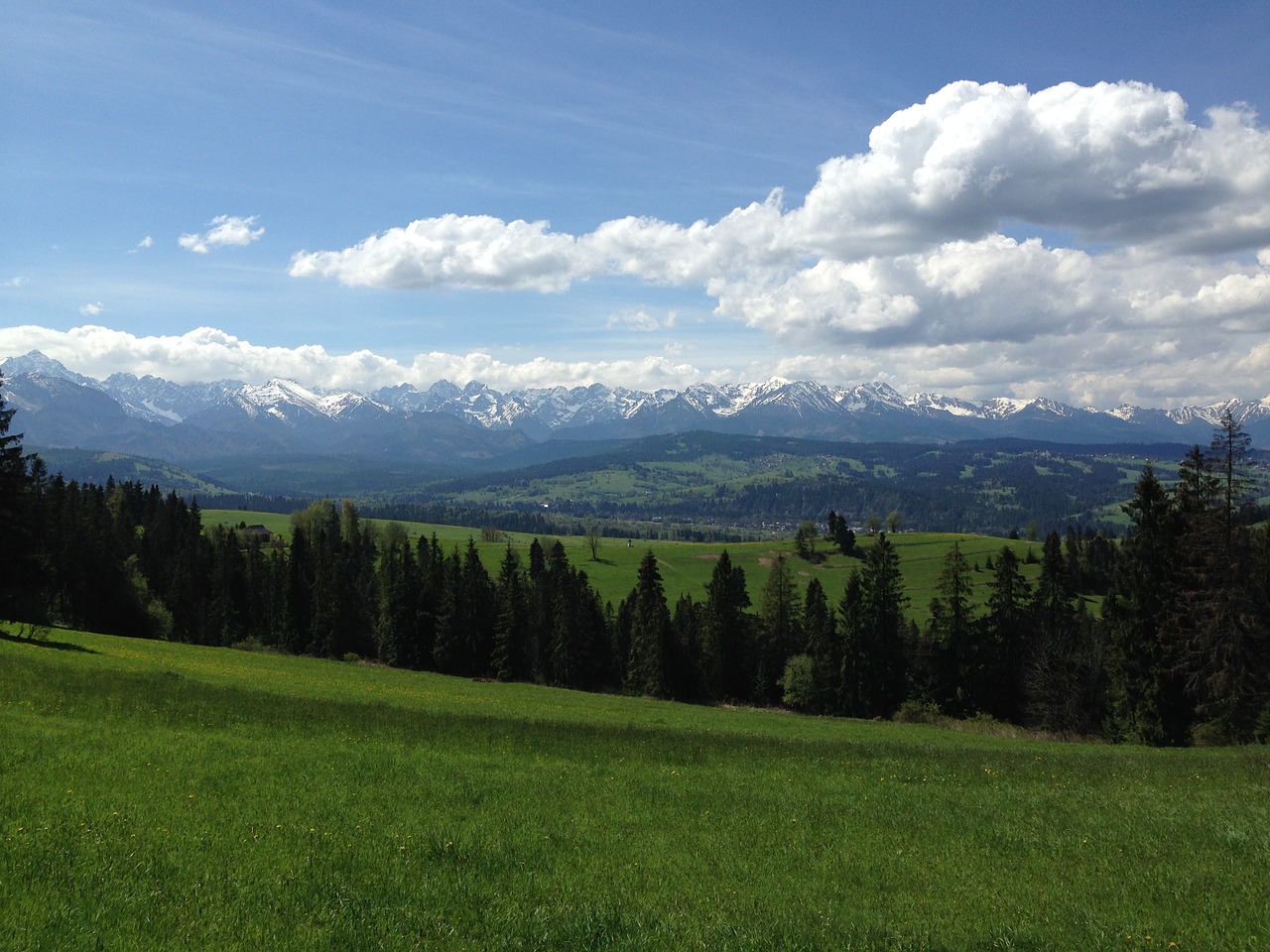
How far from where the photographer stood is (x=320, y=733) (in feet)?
76.1

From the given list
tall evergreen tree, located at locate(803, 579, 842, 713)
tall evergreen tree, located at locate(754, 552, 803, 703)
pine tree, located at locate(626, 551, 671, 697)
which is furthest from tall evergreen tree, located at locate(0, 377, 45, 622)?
tall evergreen tree, located at locate(754, 552, 803, 703)

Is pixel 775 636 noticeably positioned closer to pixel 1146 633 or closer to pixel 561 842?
pixel 1146 633

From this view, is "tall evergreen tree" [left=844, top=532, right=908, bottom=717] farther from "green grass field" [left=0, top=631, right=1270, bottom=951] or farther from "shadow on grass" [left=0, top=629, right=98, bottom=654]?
"shadow on grass" [left=0, top=629, right=98, bottom=654]

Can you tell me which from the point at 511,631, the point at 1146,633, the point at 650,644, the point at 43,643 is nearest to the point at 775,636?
the point at 650,644

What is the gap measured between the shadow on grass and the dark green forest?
15.8ft

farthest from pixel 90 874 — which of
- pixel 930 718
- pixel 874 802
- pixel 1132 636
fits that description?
pixel 930 718

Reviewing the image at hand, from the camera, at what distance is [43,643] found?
4297 centimetres

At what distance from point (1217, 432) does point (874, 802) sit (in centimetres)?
3702

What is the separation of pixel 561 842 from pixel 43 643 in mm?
42844

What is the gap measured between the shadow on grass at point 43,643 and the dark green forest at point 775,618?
481 cm

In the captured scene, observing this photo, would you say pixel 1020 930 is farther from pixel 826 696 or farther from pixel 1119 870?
pixel 826 696

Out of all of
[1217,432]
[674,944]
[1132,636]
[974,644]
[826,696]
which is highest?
[1217,432]

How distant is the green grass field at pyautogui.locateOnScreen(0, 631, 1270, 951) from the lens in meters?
10.5

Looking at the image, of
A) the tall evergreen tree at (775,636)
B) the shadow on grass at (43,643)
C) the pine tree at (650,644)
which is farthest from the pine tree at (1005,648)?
the shadow on grass at (43,643)
